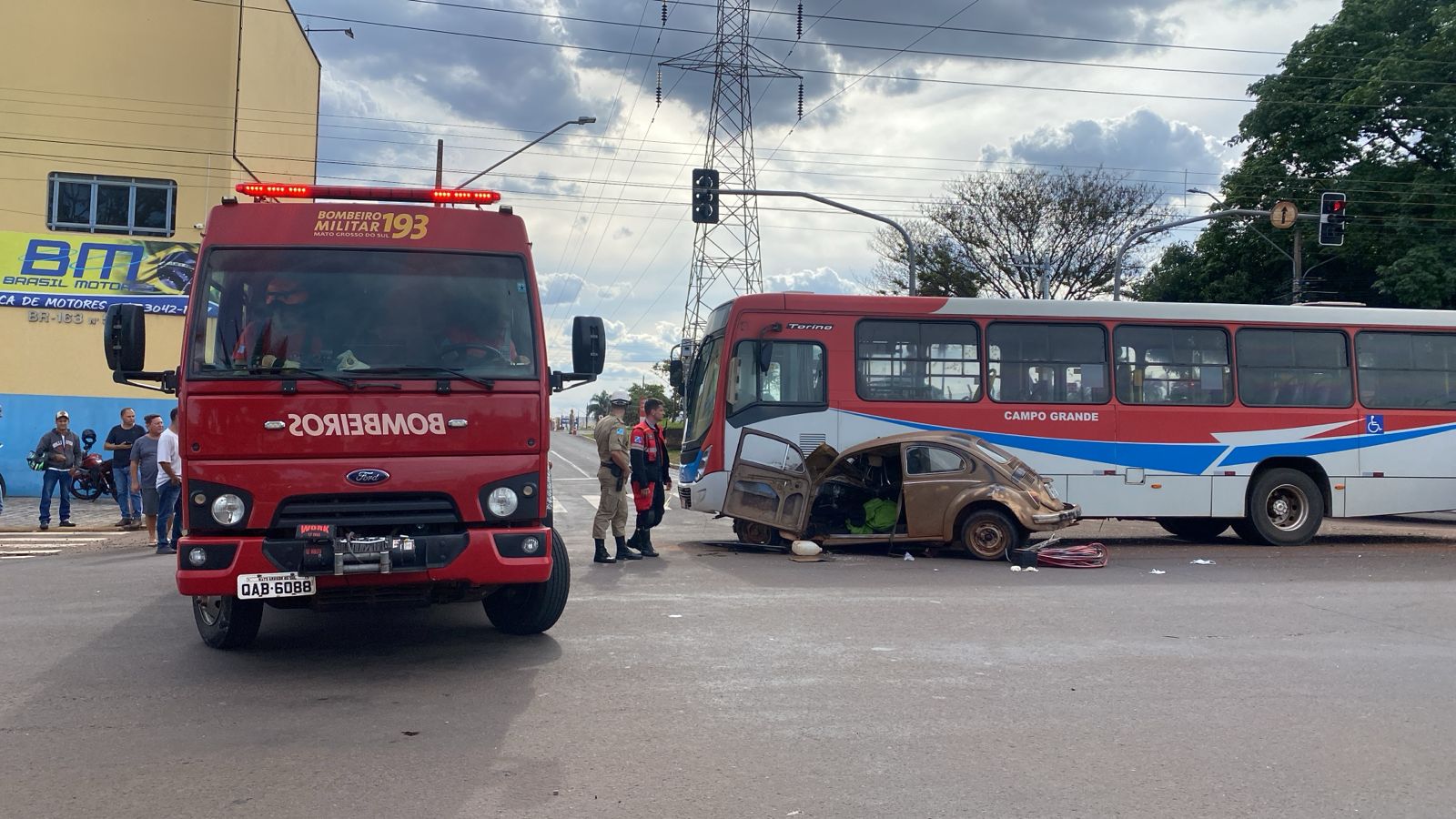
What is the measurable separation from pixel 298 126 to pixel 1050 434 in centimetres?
2448

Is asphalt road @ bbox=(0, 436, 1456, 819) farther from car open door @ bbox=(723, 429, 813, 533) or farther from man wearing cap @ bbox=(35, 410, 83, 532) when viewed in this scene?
man wearing cap @ bbox=(35, 410, 83, 532)

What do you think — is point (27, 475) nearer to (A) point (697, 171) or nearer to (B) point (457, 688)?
(A) point (697, 171)

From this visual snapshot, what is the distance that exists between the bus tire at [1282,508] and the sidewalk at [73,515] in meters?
15.3

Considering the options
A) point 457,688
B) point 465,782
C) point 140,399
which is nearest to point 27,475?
point 140,399

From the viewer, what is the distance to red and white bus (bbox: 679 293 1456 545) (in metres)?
14.7

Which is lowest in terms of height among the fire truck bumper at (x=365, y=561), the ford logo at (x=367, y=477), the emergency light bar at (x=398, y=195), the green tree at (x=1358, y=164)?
the fire truck bumper at (x=365, y=561)

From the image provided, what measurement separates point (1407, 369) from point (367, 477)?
14.7 meters

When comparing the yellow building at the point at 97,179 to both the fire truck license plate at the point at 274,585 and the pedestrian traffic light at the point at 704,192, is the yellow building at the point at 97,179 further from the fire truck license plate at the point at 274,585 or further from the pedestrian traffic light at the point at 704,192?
the fire truck license plate at the point at 274,585

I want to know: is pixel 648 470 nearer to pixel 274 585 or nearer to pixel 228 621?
pixel 228 621

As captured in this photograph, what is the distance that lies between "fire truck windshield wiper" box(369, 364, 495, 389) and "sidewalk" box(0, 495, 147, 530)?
11182 mm

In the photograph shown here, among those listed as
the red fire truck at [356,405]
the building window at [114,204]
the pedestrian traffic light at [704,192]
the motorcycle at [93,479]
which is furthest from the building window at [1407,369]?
the building window at [114,204]

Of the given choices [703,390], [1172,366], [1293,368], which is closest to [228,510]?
[703,390]

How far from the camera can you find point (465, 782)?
4969 millimetres

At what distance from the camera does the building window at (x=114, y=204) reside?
81.7 feet
